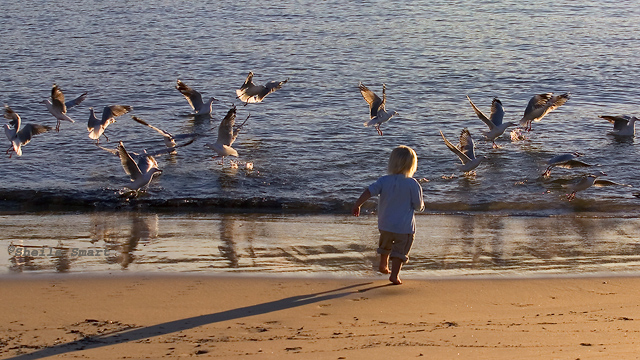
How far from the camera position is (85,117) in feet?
44.7

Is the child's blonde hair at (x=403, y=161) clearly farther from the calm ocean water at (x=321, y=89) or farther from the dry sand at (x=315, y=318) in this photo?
the calm ocean water at (x=321, y=89)

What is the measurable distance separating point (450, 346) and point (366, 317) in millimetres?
669

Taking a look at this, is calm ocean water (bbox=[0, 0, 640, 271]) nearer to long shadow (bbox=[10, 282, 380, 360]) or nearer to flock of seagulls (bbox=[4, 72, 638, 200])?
flock of seagulls (bbox=[4, 72, 638, 200])

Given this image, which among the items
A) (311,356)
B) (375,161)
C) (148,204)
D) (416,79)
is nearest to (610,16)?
(416,79)

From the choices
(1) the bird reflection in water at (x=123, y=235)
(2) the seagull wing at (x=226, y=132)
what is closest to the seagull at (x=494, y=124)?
(2) the seagull wing at (x=226, y=132)

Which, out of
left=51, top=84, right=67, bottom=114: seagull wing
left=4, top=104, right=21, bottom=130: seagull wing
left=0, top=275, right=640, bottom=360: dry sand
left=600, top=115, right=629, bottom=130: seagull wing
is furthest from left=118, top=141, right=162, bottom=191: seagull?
left=600, top=115, right=629, bottom=130: seagull wing

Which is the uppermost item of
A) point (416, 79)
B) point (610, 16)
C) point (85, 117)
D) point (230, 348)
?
point (610, 16)

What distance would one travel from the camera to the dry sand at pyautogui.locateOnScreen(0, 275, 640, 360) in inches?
163

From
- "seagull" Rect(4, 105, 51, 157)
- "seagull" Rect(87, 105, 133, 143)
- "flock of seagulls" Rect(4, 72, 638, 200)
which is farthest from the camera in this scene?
"seagull" Rect(87, 105, 133, 143)

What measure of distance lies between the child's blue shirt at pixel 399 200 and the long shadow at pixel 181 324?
49 cm

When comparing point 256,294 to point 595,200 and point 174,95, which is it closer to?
point 595,200

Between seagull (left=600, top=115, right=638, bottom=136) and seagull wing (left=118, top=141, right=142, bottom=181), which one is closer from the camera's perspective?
seagull wing (left=118, top=141, right=142, bottom=181)

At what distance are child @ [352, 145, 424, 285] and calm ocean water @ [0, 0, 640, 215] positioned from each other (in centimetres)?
294

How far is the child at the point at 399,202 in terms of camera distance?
5.45 m
